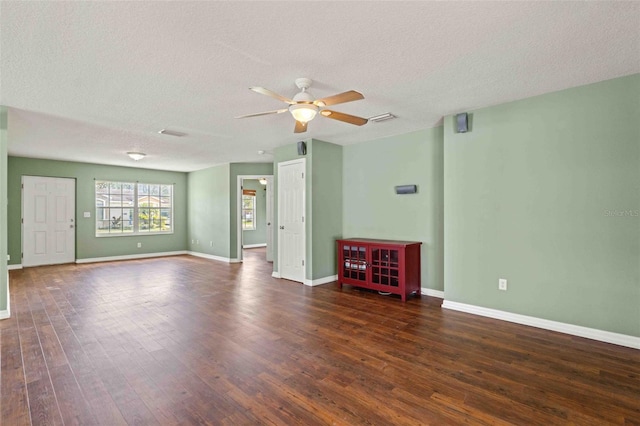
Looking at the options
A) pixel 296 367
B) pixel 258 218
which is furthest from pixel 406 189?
pixel 258 218

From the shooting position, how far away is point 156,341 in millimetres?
3018

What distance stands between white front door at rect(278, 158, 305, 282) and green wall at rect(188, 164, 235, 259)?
247 centimetres

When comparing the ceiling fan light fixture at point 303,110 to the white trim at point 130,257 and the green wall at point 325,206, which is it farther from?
the white trim at point 130,257

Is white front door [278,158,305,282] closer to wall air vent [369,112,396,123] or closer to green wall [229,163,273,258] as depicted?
wall air vent [369,112,396,123]

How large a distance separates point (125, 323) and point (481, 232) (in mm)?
4268

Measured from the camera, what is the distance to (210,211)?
846cm

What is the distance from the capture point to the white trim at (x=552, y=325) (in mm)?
2893

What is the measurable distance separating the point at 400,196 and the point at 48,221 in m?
7.94

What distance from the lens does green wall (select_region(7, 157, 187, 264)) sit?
6840 mm

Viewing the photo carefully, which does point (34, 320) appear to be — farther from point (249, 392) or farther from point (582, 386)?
point (582, 386)

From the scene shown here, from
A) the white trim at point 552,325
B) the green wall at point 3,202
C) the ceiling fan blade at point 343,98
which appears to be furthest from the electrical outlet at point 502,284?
the green wall at point 3,202

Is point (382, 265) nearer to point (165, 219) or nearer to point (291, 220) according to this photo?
point (291, 220)

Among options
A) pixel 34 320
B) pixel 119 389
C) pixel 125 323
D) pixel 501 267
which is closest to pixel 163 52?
pixel 119 389

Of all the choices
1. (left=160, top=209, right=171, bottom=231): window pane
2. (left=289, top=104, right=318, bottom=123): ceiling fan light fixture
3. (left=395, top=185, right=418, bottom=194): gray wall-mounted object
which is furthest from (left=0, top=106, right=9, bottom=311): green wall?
(left=160, top=209, right=171, bottom=231): window pane
